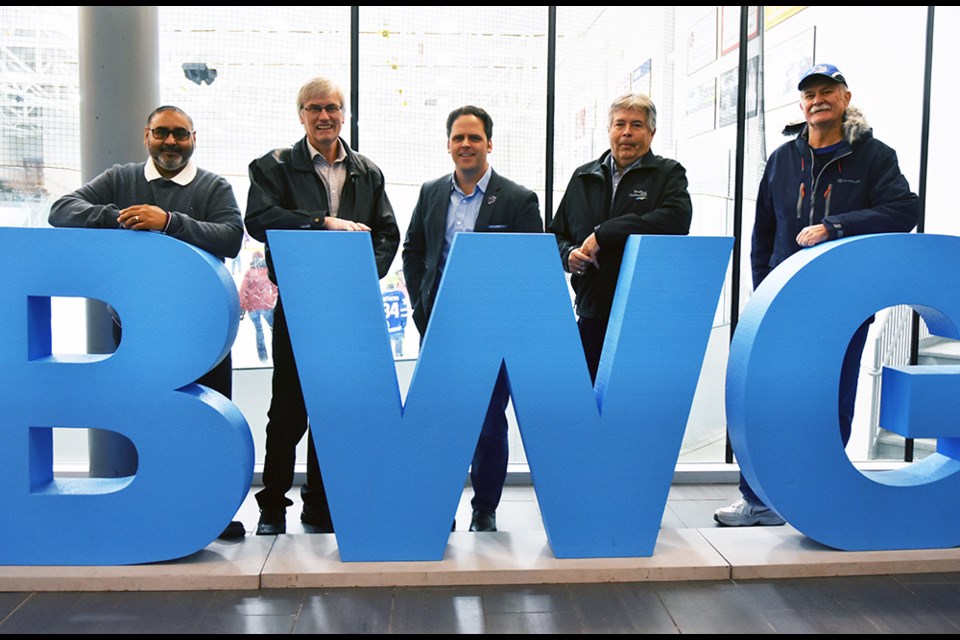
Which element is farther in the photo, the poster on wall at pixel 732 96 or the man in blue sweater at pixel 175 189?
the poster on wall at pixel 732 96

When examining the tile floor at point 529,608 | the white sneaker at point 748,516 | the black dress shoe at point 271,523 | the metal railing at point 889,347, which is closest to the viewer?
the tile floor at point 529,608

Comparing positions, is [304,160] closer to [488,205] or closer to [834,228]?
[488,205]

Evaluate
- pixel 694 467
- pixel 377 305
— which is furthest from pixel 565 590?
pixel 694 467

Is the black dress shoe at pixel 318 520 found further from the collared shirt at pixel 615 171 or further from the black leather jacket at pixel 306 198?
the collared shirt at pixel 615 171

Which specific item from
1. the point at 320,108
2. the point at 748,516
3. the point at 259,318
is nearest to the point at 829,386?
the point at 748,516

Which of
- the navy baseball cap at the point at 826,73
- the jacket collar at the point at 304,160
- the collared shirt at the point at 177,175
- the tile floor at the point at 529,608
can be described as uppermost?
the navy baseball cap at the point at 826,73

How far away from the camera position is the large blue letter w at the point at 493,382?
2.51 metres

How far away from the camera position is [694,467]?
4.20 metres

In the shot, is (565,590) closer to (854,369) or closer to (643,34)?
(854,369)

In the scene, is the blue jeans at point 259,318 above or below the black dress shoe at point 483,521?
above

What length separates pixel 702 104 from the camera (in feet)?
13.6

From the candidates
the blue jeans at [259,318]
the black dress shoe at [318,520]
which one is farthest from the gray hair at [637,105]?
the blue jeans at [259,318]

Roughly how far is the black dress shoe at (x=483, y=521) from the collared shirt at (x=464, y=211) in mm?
1004

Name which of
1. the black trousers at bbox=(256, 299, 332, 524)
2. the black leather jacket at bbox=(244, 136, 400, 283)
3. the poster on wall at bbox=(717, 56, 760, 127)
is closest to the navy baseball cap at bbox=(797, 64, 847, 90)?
the poster on wall at bbox=(717, 56, 760, 127)
